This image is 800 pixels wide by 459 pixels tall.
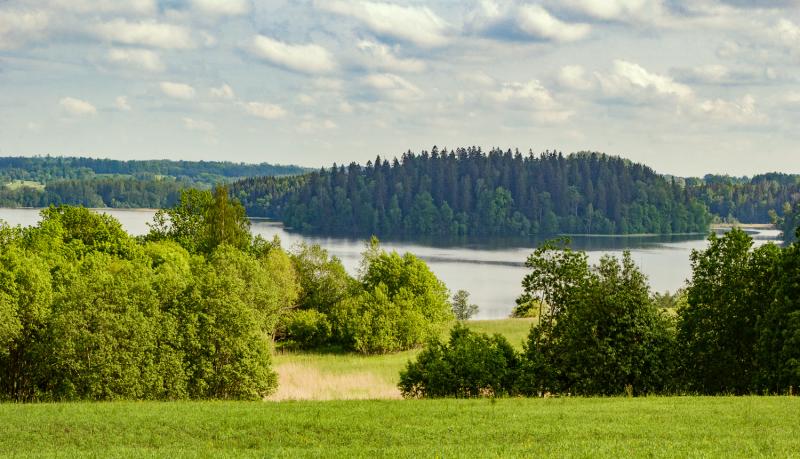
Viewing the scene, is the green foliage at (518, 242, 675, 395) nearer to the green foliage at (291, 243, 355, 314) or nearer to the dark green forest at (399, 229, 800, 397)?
the dark green forest at (399, 229, 800, 397)

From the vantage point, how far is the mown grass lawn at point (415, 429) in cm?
1891

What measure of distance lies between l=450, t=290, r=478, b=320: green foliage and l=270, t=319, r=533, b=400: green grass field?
26059mm

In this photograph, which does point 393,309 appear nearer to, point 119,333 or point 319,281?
point 319,281

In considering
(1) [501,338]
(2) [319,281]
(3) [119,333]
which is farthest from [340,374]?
(2) [319,281]

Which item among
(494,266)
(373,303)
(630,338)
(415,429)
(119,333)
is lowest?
(494,266)

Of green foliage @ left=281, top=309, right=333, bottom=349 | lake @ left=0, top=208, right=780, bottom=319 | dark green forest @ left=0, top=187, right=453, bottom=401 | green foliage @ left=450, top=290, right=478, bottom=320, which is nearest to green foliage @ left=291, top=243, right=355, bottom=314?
green foliage @ left=281, top=309, right=333, bottom=349

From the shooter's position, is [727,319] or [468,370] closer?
[468,370]

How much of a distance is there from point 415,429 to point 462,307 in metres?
75.6

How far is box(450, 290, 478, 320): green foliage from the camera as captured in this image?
3767 inches

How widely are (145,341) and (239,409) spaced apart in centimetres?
1001

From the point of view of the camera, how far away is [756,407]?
24.5 metres

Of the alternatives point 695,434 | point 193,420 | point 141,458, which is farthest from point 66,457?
point 695,434

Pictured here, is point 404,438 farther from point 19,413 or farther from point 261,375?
point 261,375

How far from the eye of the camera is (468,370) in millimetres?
32562
